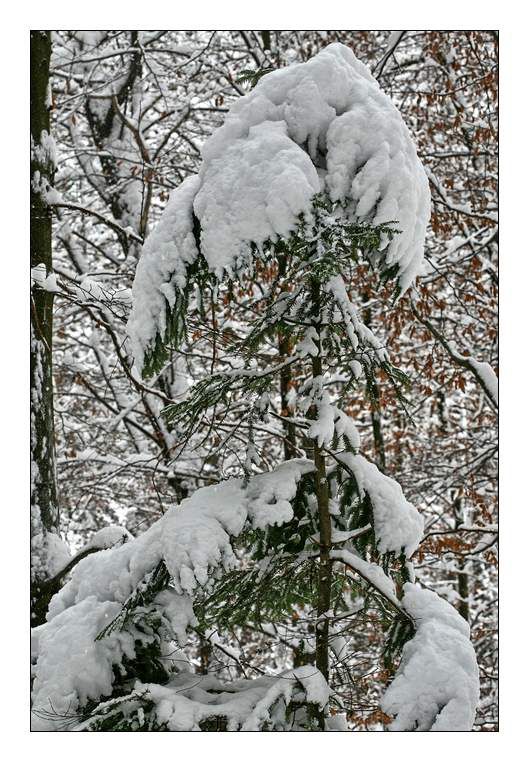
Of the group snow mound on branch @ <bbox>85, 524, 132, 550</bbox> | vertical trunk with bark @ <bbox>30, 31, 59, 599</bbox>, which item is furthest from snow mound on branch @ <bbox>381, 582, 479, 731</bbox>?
vertical trunk with bark @ <bbox>30, 31, 59, 599</bbox>

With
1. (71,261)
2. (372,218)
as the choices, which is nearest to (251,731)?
(372,218)

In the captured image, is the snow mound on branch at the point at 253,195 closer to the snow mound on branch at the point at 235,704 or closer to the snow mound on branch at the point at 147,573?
the snow mound on branch at the point at 147,573

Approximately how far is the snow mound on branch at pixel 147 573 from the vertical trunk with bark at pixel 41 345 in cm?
109

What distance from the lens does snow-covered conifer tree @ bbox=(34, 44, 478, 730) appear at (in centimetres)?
219

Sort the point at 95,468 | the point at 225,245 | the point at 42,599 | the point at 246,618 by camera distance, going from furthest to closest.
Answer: the point at 95,468
the point at 42,599
the point at 246,618
the point at 225,245

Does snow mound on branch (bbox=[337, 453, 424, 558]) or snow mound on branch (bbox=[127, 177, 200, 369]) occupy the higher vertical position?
snow mound on branch (bbox=[127, 177, 200, 369])

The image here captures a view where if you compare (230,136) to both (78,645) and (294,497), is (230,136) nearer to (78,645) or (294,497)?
(294,497)

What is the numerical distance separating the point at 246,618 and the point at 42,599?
1.68 metres

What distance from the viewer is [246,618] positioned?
2.51m

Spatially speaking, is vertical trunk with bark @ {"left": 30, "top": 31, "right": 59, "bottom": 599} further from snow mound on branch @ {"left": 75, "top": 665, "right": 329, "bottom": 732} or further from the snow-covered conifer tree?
snow mound on branch @ {"left": 75, "top": 665, "right": 329, "bottom": 732}

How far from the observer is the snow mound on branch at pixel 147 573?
7.45 ft

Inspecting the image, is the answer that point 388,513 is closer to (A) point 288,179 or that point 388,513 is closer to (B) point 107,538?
(A) point 288,179

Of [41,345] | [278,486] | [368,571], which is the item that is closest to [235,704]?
[368,571]

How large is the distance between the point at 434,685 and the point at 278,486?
863 millimetres
